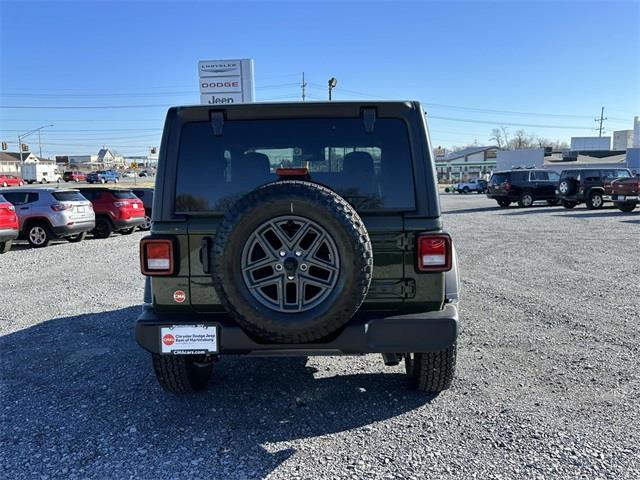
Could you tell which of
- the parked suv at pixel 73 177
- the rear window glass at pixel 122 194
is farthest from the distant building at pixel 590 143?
the rear window glass at pixel 122 194

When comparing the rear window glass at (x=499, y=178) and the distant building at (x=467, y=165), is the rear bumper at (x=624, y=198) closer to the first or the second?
the rear window glass at (x=499, y=178)

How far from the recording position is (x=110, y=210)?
48.6ft

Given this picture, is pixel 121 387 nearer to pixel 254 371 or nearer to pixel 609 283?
pixel 254 371

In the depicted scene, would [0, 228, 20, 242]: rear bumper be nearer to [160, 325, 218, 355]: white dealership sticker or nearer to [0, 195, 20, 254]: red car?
[0, 195, 20, 254]: red car

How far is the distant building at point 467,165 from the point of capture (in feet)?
268

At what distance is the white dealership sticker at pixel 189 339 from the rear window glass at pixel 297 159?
28.8 inches

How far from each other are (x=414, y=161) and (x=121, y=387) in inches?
112

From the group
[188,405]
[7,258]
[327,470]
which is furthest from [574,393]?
[7,258]

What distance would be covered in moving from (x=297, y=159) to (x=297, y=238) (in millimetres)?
684

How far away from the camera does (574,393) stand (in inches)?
144

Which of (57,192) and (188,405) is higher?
(57,192)

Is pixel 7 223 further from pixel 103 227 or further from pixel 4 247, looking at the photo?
pixel 103 227

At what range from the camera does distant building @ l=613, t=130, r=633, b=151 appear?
9169cm

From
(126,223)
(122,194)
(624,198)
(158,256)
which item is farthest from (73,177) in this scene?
(158,256)
